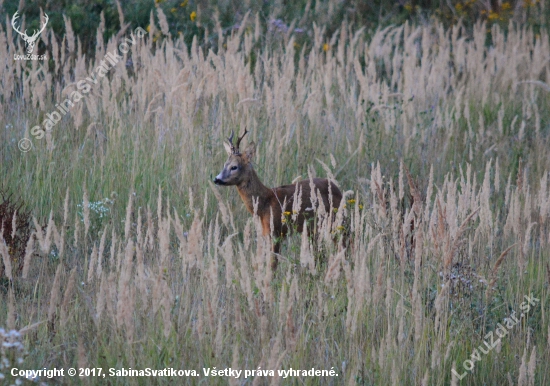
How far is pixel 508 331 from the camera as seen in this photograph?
4332mm

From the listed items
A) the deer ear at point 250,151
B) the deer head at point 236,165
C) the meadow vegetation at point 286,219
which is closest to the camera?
the meadow vegetation at point 286,219

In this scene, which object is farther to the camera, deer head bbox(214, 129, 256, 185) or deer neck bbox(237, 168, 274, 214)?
deer neck bbox(237, 168, 274, 214)

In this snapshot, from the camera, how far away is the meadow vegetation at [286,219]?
383cm

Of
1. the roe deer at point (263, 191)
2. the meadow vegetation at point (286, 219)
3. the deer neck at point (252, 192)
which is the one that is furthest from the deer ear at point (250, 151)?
the meadow vegetation at point (286, 219)

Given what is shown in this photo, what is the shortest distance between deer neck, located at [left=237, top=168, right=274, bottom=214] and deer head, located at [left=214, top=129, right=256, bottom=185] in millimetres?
49

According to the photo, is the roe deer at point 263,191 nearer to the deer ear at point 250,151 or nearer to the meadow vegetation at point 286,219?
Result: the deer ear at point 250,151

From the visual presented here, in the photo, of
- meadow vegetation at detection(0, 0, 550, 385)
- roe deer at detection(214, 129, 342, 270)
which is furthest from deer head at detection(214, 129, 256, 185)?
meadow vegetation at detection(0, 0, 550, 385)

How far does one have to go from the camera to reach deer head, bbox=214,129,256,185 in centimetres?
614

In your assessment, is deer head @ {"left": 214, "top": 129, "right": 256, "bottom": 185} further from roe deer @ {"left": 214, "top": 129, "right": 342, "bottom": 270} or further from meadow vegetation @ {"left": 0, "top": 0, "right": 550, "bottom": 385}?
meadow vegetation @ {"left": 0, "top": 0, "right": 550, "bottom": 385}

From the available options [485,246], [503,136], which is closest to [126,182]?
[485,246]

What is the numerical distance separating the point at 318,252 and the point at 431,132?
347cm

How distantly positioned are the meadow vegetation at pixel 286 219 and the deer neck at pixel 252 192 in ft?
0.80

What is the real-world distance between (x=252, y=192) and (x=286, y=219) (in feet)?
2.78

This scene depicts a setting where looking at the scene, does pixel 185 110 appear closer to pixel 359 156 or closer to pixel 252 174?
pixel 252 174
